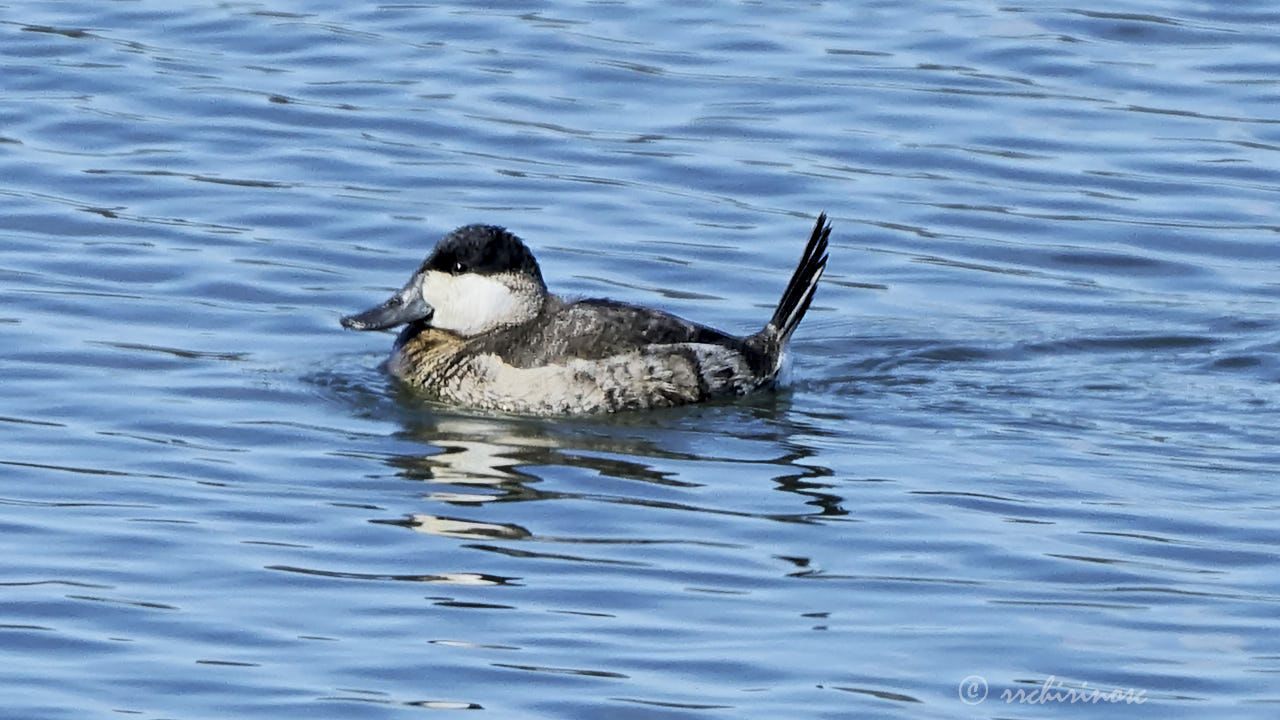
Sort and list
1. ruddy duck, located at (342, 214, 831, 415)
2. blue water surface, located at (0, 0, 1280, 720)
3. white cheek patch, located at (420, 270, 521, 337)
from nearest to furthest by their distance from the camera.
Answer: blue water surface, located at (0, 0, 1280, 720), ruddy duck, located at (342, 214, 831, 415), white cheek patch, located at (420, 270, 521, 337)

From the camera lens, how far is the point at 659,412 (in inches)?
403

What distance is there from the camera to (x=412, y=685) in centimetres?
687

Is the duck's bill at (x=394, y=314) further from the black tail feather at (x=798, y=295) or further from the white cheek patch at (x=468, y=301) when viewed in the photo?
the black tail feather at (x=798, y=295)

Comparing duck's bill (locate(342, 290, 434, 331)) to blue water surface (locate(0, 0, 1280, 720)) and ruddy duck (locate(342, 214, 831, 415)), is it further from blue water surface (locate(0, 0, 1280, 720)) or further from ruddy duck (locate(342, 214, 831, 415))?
blue water surface (locate(0, 0, 1280, 720))

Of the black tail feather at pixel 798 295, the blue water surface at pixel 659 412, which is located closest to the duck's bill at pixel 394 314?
the blue water surface at pixel 659 412

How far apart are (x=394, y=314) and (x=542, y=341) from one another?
0.76 meters

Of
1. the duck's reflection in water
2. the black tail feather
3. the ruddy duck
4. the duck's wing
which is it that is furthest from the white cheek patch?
the black tail feather

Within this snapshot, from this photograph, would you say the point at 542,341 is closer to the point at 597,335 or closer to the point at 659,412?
the point at 597,335

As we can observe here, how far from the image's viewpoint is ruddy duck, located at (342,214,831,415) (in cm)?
1020

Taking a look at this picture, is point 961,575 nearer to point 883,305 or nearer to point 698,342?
point 698,342

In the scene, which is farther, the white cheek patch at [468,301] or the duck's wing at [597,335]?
the white cheek patch at [468,301]

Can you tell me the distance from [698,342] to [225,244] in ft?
10.7

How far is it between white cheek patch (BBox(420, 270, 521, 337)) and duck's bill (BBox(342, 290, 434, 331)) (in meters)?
0.04

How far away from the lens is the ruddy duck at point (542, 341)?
33.4 ft
